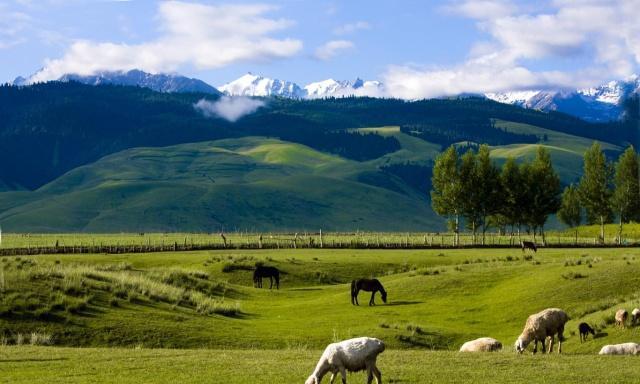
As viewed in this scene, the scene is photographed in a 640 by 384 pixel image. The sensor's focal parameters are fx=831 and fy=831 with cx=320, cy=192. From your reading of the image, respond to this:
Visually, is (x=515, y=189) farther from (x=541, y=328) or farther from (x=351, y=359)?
(x=351, y=359)

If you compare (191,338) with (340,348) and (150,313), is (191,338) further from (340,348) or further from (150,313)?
(340,348)

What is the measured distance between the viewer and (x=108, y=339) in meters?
40.0

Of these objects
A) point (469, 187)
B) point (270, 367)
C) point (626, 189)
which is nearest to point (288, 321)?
point (270, 367)

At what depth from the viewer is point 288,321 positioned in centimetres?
4922

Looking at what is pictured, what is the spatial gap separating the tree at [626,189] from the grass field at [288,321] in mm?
72772

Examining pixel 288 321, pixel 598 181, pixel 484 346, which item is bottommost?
pixel 288 321

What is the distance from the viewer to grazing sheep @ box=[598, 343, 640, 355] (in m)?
33.2

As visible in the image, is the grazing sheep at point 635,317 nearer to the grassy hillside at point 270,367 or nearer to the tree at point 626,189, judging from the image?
the grassy hillside at point 270,367

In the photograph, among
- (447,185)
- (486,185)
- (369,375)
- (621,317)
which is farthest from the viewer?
(486,185)

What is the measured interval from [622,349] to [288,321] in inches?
837

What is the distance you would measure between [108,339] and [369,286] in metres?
20.9

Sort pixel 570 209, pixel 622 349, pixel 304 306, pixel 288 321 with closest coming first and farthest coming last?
pixel 622 349
pixel 288 321
pixel 304 306
pixel 570 209

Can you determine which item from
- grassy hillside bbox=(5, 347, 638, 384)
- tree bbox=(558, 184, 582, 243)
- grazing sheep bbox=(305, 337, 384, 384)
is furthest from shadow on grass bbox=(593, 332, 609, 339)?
tree bbox=(558, 184, 582, 243)

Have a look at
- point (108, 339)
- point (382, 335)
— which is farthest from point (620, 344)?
point (108, 339)
